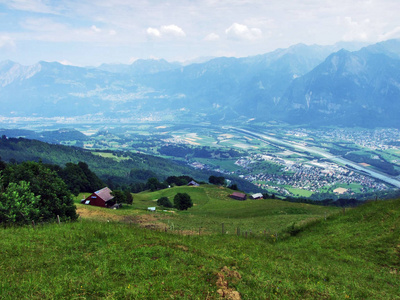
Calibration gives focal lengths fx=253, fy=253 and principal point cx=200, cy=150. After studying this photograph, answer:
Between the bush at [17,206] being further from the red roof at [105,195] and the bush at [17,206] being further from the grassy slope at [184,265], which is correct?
the red roof at [105,195]

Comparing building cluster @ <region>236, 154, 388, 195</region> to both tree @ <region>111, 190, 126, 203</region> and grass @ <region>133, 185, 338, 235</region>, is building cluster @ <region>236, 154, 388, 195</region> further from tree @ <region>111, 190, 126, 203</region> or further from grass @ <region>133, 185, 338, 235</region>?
tree @ <region>111, 190, 126, 203</region>

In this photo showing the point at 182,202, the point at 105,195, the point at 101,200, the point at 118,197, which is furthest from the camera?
the point at 105,195

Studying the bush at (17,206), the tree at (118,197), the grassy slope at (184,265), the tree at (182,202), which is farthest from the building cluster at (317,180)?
the bush at (17,206)

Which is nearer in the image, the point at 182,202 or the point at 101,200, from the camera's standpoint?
the point at 101,200

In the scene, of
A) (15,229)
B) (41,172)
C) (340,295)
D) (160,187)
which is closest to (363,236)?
(340,295)

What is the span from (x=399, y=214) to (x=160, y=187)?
318ft

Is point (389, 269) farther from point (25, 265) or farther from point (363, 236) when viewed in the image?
point (25, 265)

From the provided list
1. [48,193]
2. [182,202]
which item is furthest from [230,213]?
[48,193]

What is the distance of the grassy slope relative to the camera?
1300 centimetres

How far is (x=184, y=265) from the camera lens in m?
15.6

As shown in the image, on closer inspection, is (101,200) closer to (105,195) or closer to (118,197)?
(105,195)

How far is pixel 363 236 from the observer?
23.8 meters

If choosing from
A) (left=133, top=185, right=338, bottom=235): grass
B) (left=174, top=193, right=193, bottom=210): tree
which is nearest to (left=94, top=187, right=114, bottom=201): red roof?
(left=133, top=185, right=338, bottom=235): grass

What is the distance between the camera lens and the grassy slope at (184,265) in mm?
13000
